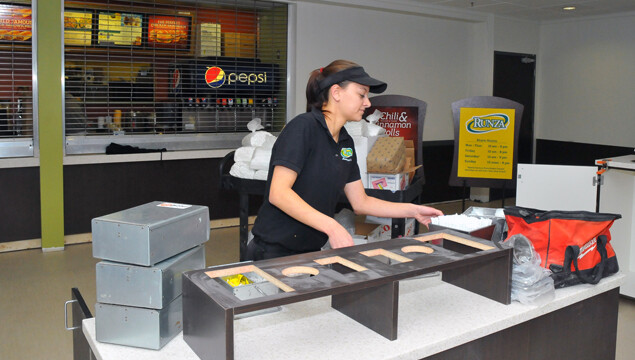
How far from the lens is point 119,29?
6.29 meters

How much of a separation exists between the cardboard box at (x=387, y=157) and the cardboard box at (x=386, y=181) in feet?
0.12

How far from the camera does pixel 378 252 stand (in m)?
2.09

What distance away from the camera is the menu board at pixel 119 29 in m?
6.20

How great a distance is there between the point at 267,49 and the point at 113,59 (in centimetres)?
184

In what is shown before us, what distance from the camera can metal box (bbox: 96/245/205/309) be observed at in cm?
176

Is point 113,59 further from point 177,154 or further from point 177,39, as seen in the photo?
point 177,154

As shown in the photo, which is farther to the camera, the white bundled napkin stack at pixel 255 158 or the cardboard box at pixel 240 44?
the cardboard box at pixel 240 44

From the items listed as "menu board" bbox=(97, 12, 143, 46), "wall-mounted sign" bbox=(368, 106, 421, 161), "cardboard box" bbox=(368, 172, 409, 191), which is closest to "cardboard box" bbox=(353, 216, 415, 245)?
"cardboard box" bbox=(368, 172, 409, 191)

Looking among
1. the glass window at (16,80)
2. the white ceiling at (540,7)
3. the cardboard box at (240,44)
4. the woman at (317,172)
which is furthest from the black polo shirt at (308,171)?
the white ceiling at (540,7)

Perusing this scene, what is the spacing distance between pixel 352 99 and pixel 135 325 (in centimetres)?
121

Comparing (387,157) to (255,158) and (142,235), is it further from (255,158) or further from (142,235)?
(142,235)

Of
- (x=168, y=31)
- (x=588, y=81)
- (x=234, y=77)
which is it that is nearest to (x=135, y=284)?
(x=168, y=31)

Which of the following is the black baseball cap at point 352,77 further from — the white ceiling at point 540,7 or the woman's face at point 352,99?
the white ceiling at point 540,7

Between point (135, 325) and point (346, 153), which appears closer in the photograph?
point (135, 325)
